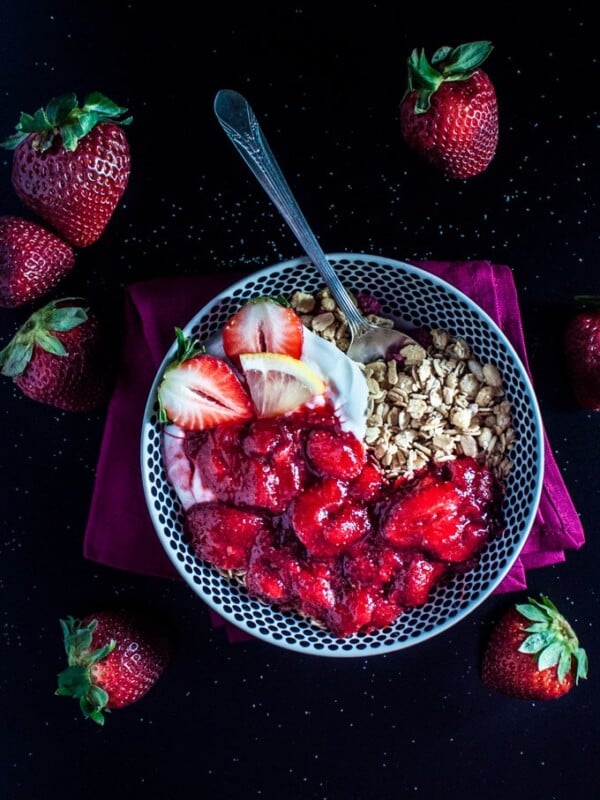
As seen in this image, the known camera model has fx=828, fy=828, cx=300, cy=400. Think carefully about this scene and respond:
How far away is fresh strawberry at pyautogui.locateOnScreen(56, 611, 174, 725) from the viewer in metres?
1.21

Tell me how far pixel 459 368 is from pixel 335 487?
0.24m

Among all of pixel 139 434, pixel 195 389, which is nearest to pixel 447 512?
pixel 195 389

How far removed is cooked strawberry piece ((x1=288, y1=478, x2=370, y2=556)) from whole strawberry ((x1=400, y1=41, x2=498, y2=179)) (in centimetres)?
49

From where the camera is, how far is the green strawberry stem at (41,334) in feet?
3.73

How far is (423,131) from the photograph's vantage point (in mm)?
1136

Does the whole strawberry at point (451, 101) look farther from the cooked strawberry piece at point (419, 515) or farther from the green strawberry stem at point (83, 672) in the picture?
the green strawberry stem at point (83, 672)

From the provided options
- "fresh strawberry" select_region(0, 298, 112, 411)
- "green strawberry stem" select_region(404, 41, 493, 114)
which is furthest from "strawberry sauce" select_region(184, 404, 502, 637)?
"green strawberry stem" select_region(404, 41, 493, 114)

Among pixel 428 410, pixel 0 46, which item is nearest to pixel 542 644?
pixel 428 410

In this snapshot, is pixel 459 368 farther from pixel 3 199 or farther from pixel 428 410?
pixel 3 199

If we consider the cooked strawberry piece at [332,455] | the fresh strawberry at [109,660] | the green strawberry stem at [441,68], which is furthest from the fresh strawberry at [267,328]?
the fresh strawberry at [109,660]

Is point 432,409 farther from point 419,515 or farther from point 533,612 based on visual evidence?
point 533,612

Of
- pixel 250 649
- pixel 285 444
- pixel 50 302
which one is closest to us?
pixel 285 444

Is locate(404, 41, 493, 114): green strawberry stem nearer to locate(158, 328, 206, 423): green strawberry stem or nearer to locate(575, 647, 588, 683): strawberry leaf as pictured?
locate(158, 328, 206, 423): green strawberry stem

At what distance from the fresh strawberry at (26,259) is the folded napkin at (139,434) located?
112 millimetres
